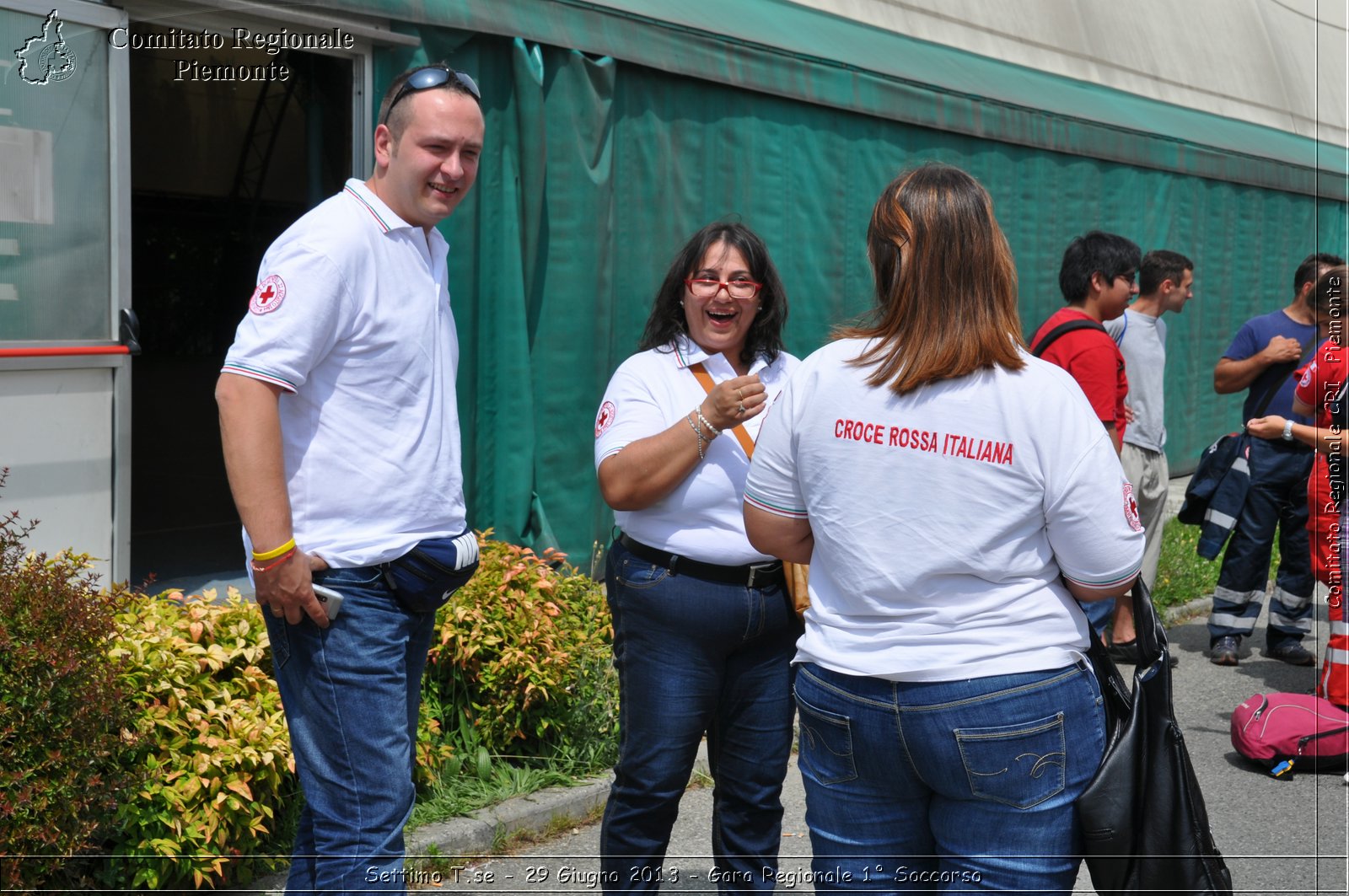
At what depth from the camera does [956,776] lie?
2258mm

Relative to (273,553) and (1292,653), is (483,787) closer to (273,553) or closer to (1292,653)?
(273,553)

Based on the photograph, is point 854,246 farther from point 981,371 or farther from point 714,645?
point 981,371

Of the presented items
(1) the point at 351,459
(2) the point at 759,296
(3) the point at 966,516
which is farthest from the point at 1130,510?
(1) the point at 351,459

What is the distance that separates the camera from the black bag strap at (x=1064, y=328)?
19.5ft

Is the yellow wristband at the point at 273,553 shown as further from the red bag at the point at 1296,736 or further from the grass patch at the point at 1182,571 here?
the grass patch at the point at 1182,571

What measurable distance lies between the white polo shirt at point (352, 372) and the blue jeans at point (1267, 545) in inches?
212

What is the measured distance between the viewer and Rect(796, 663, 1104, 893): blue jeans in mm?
2236

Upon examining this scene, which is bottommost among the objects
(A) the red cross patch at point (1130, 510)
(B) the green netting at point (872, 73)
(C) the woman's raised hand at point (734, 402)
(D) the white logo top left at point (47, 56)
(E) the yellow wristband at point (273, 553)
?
(E) the yellow wristband at point (273, 553)

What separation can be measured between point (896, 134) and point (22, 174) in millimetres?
5806

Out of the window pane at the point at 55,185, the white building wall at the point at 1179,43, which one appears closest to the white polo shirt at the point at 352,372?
the window pane at the point at 55,185

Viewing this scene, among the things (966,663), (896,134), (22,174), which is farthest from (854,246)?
(966,663)

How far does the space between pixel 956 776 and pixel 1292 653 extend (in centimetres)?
546

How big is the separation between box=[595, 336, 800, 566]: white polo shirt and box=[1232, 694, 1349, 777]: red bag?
10.4ft

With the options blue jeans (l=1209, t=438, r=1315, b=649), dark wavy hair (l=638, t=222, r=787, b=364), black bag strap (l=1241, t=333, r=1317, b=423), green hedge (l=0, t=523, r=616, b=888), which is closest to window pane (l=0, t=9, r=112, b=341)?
green hedge (l=0, t=523, r=616, b=888)
